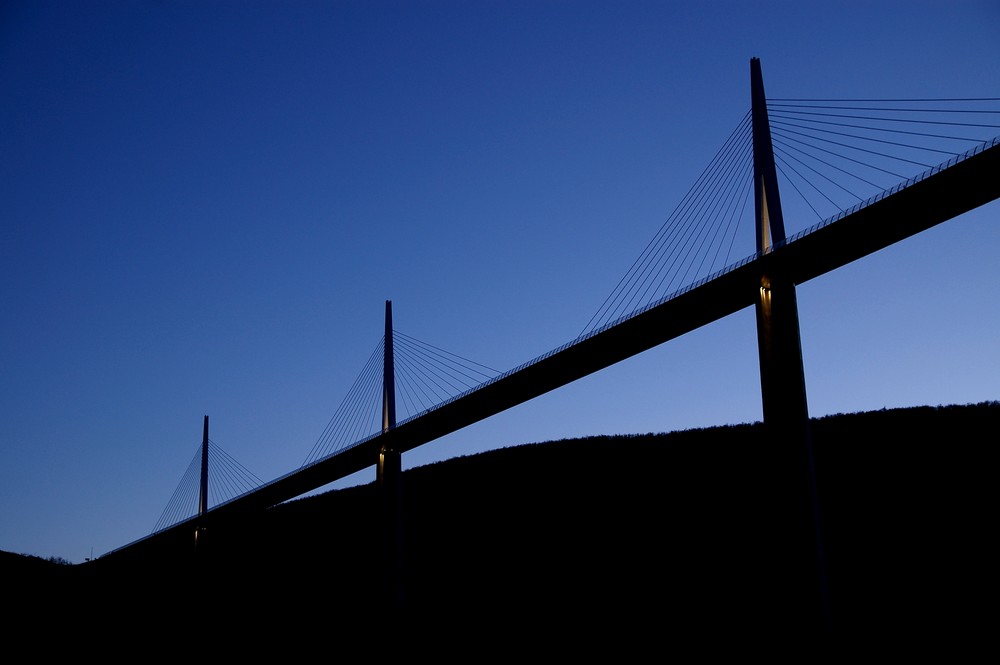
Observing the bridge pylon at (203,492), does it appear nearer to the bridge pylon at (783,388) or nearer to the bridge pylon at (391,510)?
the bridge pylon at (391,510)

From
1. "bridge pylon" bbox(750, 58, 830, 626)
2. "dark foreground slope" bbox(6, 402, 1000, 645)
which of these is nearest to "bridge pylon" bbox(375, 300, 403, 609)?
"dark foreground slope" bbox(6, 402, 1000, 645)

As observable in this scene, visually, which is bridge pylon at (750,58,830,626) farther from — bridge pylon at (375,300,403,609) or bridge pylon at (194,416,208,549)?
bridge pylon at (194,416,208,549)

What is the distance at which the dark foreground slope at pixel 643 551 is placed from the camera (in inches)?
772

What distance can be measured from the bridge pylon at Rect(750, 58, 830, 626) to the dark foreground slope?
0.08m

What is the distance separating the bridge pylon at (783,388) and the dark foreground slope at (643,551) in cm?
8

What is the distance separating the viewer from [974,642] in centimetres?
1670

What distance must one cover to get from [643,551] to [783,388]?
10.1m

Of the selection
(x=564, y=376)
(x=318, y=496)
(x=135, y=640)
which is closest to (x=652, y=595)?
(x=564, y=376)

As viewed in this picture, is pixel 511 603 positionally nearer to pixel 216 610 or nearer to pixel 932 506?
pixel 932 506

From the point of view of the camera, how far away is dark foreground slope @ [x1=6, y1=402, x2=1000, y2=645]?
19.6 m

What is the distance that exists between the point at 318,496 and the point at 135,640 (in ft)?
72.2

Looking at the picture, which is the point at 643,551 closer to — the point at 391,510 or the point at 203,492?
the point at 391,510

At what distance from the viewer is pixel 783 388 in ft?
58.9

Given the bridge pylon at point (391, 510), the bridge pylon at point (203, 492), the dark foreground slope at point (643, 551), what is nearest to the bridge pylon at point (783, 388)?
the dark foreground slope at point (643, 551)
